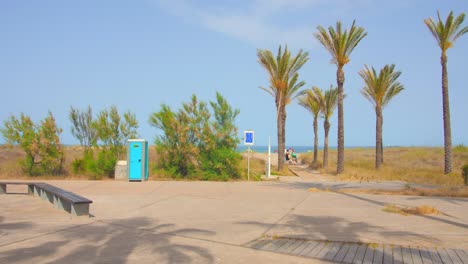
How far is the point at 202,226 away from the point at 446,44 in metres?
23.4

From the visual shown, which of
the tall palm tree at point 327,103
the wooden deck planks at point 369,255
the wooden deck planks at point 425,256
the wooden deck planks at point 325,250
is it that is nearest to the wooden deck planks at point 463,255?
the wooden deck planks at point 425,256

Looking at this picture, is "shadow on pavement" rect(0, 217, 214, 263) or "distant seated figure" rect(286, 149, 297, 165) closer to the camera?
"shadow on pavement" rect(0, 217, 214, 263)

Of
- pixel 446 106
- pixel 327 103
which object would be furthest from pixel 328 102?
pixel 446 106

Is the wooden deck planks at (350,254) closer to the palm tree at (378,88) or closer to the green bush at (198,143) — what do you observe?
the green bush at (198,143)

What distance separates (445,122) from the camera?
2666cm

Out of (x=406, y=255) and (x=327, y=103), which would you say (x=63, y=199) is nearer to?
(x=406, y=255)

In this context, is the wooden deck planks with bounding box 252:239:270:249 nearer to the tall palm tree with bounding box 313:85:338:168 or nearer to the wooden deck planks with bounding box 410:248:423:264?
the wooden deck planks with bounding box 410:248:423:264

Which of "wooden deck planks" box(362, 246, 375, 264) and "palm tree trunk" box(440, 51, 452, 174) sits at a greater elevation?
"palm tree trunk" box(440, 51, 452, 174)

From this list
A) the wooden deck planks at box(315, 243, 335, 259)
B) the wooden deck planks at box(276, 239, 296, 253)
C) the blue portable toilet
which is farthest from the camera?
the blue portable toilet

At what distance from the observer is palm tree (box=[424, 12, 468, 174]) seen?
83.5 ft

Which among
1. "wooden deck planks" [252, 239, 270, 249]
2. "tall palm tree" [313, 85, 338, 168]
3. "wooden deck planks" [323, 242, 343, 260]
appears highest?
"tall palm tree" [313, 85, 338, 168]

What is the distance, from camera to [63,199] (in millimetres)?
9547

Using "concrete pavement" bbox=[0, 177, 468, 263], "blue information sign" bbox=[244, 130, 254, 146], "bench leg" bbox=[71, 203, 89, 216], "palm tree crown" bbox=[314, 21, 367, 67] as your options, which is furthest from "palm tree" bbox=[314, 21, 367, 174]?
"bench leg" bbox=[71, 203, 89, 216]

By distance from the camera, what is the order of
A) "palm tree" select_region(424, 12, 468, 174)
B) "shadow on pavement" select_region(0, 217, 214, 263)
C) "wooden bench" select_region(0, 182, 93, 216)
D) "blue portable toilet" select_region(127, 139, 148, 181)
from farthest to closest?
"palm tree" select_region(424, 12, 468, 174)
"blue portable toilet" select_region(127, 139, 148, 181)
"wooden bench" select_region(0, 182, 93, 216)
"shadow on pavement" select_region(0, 217, 214, 263)
